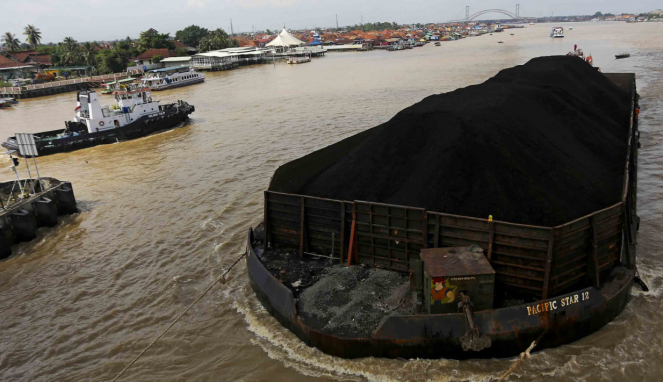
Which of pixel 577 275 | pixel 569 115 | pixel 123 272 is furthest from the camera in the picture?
pixel 569 115

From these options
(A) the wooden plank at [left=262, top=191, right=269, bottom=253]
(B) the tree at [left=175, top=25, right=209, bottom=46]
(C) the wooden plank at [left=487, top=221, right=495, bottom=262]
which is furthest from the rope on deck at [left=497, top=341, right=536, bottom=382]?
(B) the tree at [left=175, top=25, right=209, bottom=46]

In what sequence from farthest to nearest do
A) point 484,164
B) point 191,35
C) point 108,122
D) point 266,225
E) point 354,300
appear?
point 191,35
point 108,122
point 266,225
point 484,164
point 354,300

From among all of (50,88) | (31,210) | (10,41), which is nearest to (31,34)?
(10,41)

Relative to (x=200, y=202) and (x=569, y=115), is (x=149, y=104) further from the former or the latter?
(x=569, y=115)

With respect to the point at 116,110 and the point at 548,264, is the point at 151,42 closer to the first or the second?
the point at 116,110

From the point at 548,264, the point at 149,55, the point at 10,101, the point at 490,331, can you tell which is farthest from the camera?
the point at 149,55

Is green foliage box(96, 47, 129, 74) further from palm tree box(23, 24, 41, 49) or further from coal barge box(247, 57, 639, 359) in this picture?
coal barge box(247, 57, 639, 359)

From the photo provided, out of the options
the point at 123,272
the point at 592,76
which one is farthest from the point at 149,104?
the point at 592,76
